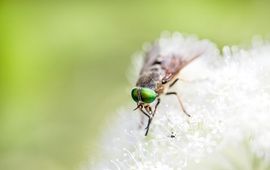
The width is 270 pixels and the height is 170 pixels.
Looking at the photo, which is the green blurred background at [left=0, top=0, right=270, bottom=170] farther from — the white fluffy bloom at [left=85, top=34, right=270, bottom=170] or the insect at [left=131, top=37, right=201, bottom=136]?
the white fluffy bloom at [left=85, top=34, right=270, bottom=170]

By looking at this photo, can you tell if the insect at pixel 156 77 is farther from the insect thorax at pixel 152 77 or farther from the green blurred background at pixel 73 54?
the green blurred background at pixel 73 54

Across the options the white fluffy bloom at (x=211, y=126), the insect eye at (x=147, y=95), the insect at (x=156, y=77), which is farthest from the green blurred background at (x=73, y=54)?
the insect eye at (x=147, y=95)

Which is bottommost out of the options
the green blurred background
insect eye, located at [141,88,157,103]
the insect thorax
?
the green blurred background

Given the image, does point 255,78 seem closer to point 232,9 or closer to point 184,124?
point 184,124

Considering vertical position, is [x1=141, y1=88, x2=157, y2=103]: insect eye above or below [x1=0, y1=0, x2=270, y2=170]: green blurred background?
above

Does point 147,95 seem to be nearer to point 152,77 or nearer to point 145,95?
point 145,95

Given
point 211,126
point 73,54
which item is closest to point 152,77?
point 211,126

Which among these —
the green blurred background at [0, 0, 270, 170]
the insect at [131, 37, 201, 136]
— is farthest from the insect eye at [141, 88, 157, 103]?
the green blurred background at [0, 0, 270, 170]
